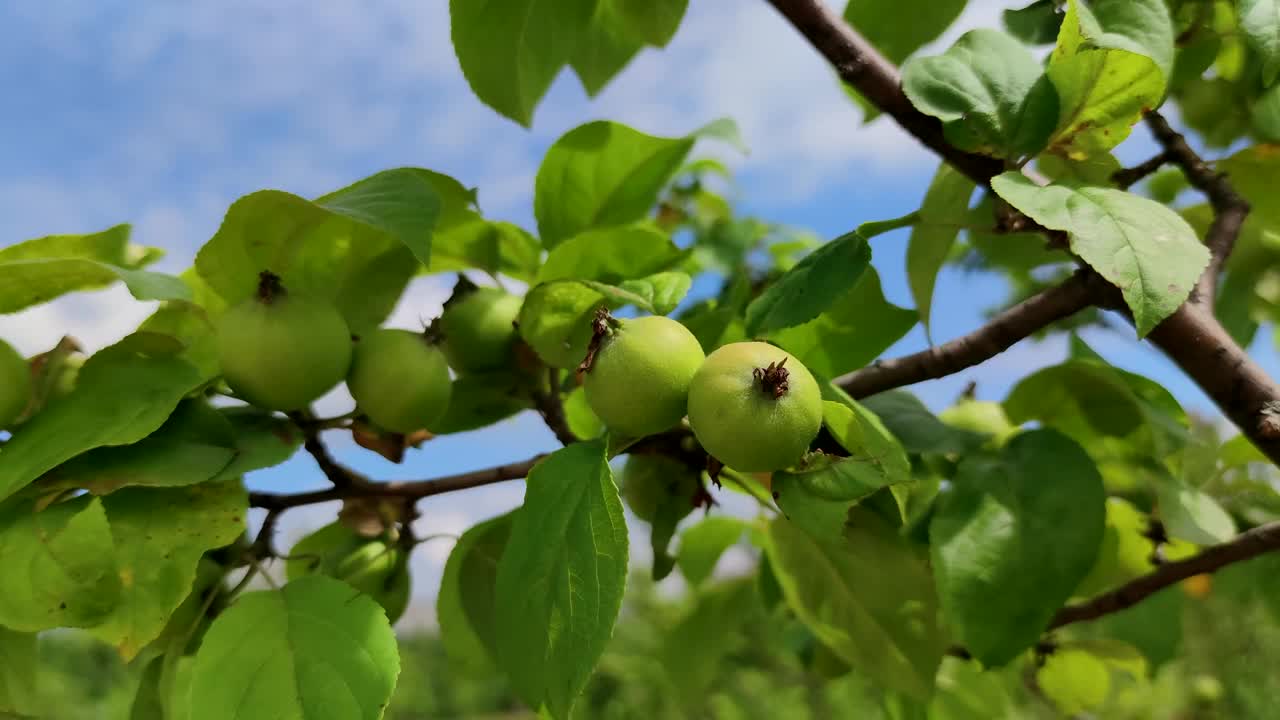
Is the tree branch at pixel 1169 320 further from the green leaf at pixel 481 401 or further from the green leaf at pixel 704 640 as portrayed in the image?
the green leaf at pixel 704 640

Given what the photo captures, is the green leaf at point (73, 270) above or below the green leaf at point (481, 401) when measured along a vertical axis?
above

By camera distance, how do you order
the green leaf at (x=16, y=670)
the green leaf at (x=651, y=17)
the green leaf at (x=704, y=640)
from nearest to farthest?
the green leaf at (x=16, y=670), the green leaf at (x=651, y=17), the green leaf at (x=704, y=640)

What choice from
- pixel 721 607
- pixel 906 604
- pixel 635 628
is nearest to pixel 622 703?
pixel 635 628

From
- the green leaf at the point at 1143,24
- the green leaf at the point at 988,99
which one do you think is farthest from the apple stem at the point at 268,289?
the green leaf at the point at 1143,24

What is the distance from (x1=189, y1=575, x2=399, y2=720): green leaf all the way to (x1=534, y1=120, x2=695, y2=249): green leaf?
366 millimetres

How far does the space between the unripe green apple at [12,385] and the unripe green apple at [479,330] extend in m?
0.27

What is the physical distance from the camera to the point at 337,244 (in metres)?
0.71

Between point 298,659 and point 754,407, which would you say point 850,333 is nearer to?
point 754,407

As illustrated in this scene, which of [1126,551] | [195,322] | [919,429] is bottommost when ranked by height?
[1126,551]

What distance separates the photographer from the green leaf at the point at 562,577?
19.1 inches

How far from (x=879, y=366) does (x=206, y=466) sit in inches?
18.2

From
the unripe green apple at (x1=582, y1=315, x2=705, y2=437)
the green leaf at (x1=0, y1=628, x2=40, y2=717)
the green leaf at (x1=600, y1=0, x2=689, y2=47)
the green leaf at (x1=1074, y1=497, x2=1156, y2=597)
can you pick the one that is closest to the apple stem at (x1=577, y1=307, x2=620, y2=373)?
the unripe green apple at (x1=582, y1=315, x2=705, y2=437)

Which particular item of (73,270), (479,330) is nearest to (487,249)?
(479,330)

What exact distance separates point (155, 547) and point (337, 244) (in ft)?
0.80
